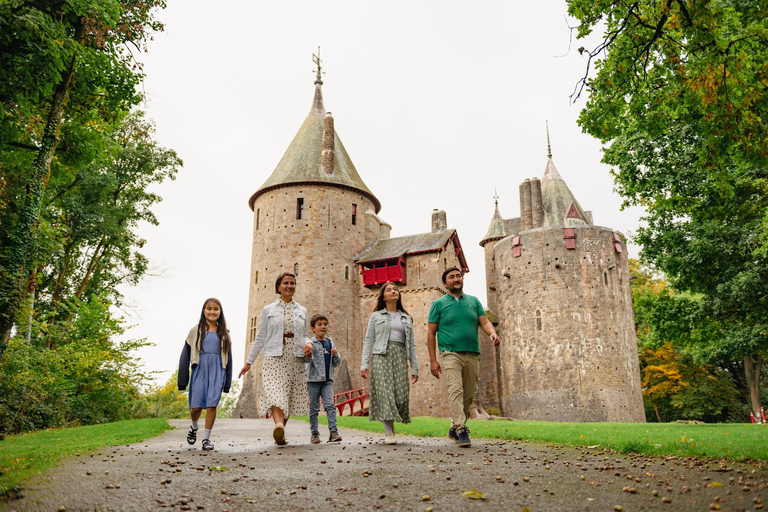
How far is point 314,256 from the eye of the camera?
3600 cm

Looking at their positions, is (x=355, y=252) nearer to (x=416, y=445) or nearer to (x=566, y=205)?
(x=566, y=205)

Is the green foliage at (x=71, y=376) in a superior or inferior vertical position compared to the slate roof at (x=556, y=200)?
inferior

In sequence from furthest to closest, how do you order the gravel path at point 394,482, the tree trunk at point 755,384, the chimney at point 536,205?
the chimney at point 536,205, the tree trunk at point 755,384, the gravel path at point 394,482

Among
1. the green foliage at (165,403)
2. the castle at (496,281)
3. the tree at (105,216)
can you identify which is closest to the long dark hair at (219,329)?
the green foliage at (165,403)

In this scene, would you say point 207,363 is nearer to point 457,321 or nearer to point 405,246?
point 457,321

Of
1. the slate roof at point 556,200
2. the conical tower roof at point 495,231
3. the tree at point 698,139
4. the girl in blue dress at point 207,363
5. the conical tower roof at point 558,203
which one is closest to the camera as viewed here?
the tree at point 698,139

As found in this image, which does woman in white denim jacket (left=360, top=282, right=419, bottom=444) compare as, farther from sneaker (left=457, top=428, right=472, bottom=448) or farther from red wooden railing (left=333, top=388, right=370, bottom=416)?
red wooden railing (left=333, top=388, right=370, bottom=416)

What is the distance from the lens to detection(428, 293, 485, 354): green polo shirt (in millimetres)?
8078

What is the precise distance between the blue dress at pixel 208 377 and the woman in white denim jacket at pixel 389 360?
2065mm

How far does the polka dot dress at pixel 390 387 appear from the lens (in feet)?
27.7

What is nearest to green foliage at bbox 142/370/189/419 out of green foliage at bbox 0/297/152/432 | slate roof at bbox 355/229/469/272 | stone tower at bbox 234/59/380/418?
green foliage at bbox 0/297/152/432

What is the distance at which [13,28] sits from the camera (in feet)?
34.9

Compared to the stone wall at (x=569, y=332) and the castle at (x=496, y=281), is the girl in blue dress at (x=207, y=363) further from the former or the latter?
the stone wall at (x=569, y=332)

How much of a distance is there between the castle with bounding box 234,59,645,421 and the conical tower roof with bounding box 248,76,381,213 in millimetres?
100
